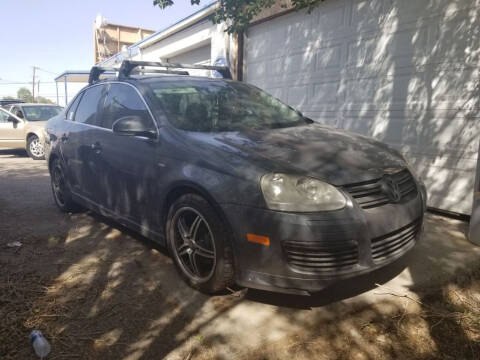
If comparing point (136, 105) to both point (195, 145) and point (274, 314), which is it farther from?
point (274, 314)

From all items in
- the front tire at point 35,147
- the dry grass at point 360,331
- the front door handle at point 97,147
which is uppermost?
the front door handle at point 97,147

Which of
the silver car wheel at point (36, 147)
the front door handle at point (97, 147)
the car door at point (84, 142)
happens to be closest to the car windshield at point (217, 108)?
the front door handle at point (97, 147)

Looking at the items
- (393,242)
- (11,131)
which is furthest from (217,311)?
(11,131)

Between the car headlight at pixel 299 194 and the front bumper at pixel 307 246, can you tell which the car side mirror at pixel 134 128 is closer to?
the front bumper at pixel 307 246

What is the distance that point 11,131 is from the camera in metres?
10.8

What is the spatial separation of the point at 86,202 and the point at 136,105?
1.44 m

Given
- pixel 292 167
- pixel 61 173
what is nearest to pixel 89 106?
pixel 61 173

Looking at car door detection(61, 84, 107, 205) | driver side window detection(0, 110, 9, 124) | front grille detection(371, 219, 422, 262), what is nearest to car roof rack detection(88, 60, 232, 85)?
car door detection(61, 84, 107, 205)

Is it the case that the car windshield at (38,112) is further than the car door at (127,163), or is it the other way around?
the car windshield at (38,112)

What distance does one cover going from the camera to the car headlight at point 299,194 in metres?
2.18

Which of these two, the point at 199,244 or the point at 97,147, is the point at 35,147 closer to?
the point at 97,147

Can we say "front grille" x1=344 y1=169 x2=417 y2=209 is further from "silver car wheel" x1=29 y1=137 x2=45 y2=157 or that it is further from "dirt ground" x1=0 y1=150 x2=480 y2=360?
"silver car wheel" x1=29 y1=137 x2=45 y2=157

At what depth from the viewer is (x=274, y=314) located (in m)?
2.47

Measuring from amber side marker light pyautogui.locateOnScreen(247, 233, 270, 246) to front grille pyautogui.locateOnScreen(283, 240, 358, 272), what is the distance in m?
0.11
